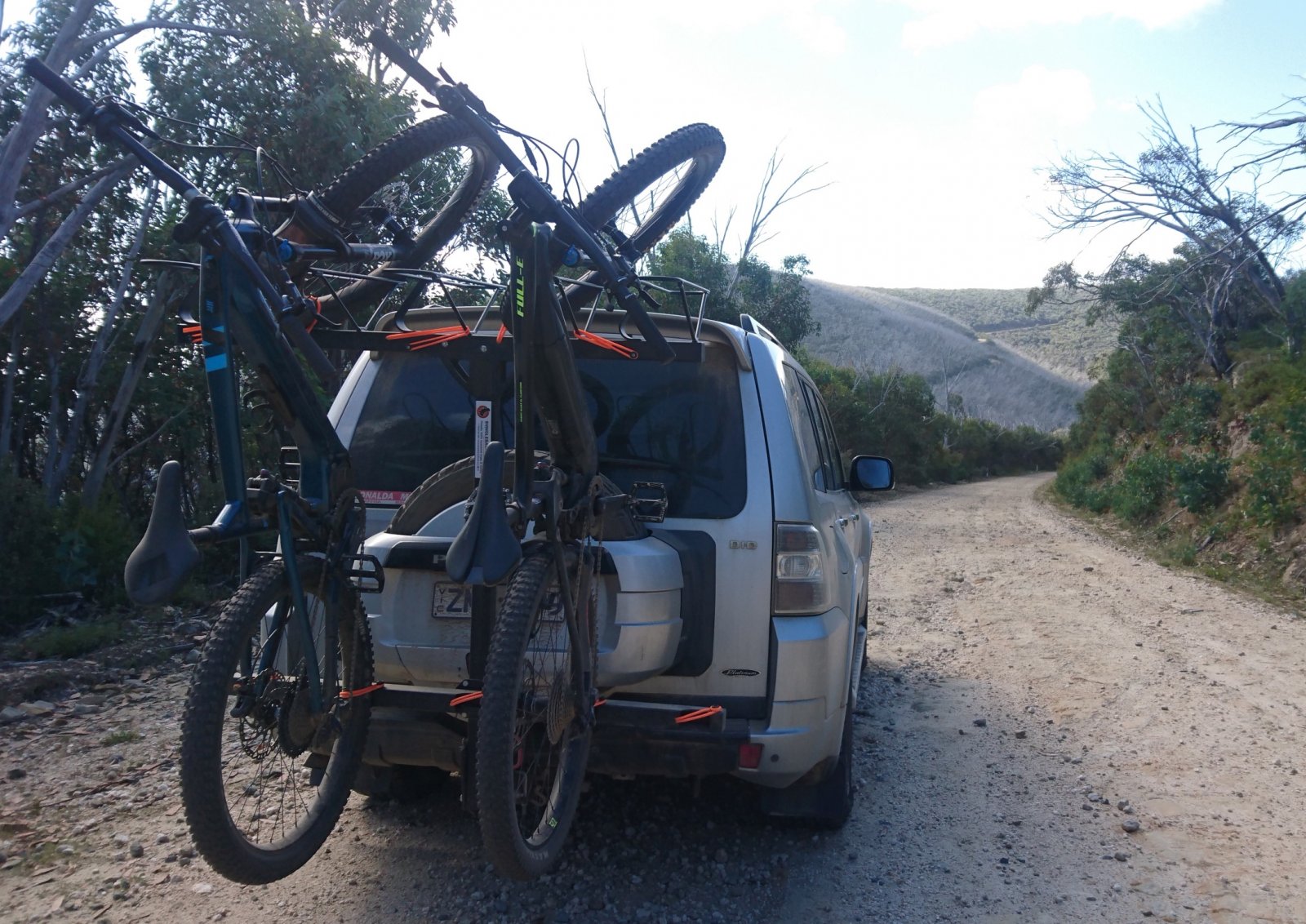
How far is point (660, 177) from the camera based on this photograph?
13.6ft

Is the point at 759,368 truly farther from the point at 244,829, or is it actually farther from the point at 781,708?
the point at 244,829

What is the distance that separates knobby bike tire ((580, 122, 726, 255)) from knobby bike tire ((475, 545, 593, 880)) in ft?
4.72

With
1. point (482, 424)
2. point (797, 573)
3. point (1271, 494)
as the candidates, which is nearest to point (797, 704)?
point (797, 573)

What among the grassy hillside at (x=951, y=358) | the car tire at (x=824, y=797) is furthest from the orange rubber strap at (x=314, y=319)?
the grassy hillside at (x=951, y=358)

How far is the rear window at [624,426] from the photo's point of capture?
3.52m

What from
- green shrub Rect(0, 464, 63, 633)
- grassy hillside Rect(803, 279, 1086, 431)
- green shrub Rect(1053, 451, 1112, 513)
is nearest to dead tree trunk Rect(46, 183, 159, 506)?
green shrub Rect(0, 464, 63, 633)

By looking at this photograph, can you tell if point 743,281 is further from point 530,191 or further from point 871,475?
point 530,191

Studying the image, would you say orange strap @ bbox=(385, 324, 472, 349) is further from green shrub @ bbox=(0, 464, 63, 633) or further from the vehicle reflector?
green shrub @ bbox=(0, 464, 63, 633)

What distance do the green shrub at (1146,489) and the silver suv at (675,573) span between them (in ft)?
52.0

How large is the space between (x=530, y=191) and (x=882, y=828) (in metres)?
2.82

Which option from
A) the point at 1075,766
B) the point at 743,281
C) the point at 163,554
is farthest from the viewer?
the point at 743,281

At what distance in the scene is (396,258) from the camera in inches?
154

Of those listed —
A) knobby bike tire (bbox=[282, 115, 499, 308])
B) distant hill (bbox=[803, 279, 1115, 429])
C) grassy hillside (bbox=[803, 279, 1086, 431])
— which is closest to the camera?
knobby bike tire (bbox=[282, 115, 499, 308])

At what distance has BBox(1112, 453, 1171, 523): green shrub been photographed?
17562mm
